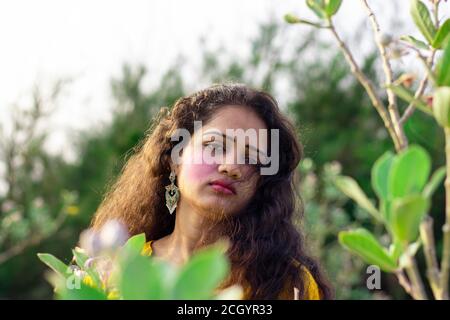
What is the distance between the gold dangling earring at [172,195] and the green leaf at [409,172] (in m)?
0.95

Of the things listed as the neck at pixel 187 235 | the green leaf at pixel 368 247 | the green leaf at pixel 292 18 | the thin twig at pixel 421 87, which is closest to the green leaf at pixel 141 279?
the green leaf at pixel 368 247

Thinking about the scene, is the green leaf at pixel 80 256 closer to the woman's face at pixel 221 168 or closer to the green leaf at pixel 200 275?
the green leaf at pixel 200 275

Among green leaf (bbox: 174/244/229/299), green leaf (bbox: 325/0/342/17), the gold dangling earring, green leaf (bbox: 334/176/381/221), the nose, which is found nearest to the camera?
green leaf (bbox: 174/244/229/299)

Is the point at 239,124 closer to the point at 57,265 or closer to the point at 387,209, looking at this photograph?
the point at 57,265

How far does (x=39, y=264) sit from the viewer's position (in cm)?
554

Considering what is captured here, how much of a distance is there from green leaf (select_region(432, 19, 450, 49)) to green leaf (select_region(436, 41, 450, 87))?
0.27ft

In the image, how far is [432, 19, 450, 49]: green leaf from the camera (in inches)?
18.9

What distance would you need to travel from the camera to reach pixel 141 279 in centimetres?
31

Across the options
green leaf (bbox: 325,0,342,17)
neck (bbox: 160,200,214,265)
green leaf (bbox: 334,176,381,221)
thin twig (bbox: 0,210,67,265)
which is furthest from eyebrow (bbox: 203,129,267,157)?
thin twig (bbox: 0,210,67,265)

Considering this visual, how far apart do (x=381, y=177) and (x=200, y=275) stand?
140mm

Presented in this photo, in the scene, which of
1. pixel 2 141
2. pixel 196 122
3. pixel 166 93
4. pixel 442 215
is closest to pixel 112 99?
pixel 166 93

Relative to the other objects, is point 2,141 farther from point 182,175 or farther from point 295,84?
point 182,175

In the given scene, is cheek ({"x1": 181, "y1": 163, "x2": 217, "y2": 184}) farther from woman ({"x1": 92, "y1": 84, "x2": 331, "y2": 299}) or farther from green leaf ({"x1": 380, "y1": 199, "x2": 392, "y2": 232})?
green leaf ({"x1": 380, "y1": 199, "x2": 392, "y2": 232})

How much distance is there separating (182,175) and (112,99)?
4793 millimetres
